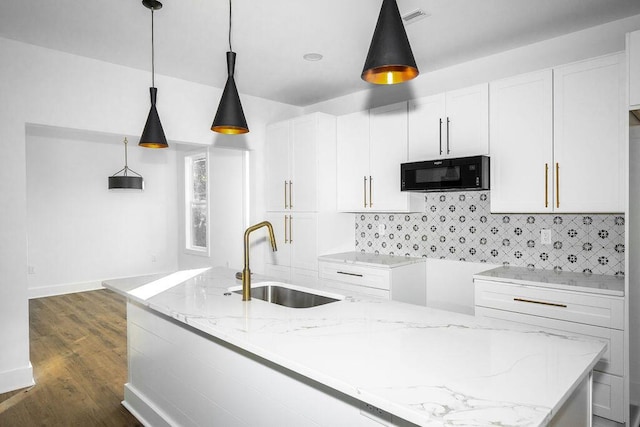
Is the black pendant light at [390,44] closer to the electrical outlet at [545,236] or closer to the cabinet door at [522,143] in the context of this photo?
the cabinet door at [522,143]

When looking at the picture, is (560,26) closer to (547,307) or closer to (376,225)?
(547,307)

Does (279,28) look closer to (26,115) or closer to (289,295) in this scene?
(289,295)

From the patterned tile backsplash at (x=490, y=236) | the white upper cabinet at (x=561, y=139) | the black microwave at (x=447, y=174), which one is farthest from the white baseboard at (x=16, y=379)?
the white upper cabinet at (x=561, y=139)

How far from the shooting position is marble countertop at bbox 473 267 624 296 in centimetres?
250

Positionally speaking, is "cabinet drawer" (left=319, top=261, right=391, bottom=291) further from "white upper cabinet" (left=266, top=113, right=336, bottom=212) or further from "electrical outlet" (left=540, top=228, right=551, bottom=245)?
"electrical outlet" (left=540, top=228, right=551, bottom=245)

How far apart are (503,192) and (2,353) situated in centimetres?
391

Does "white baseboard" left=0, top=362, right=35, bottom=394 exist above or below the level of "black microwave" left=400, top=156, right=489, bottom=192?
below

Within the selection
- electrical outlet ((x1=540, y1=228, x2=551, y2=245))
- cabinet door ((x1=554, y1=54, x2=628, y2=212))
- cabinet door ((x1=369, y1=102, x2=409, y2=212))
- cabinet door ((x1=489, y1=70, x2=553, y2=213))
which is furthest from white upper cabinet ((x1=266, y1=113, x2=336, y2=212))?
cabinet door ((x1=554, y1=54, x2=628, y2=212))

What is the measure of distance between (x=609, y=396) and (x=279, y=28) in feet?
10.5

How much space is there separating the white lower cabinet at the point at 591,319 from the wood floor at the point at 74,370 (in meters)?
2.64

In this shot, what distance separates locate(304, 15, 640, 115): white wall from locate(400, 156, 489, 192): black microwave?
0.81 m

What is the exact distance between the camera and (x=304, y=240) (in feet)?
13.9

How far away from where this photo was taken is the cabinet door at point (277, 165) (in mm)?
4410

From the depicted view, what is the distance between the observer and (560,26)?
2846mm
